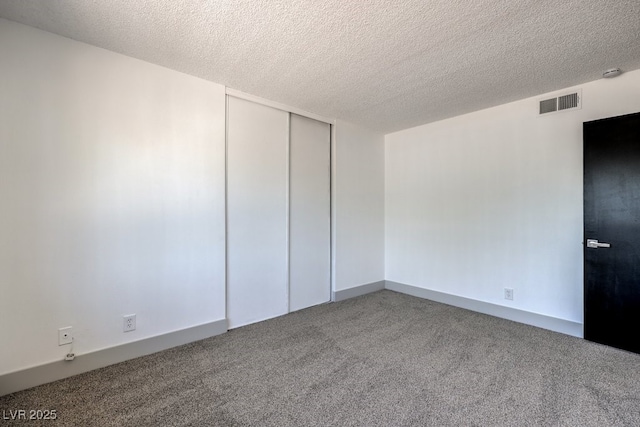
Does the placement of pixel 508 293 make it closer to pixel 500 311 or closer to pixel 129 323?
pixel 500 311

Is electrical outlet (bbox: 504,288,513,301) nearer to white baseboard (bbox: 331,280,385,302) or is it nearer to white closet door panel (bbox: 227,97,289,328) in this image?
white baseboard (bbox: 331,280,385,302)

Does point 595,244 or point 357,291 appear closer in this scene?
point 595,244

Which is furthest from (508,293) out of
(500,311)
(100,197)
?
(100,197)

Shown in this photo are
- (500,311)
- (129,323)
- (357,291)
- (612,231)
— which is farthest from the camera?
(357,291)

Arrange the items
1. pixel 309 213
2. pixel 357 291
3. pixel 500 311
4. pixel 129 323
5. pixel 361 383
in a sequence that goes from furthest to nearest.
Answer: pixel 357 291, pixel 309 213, pixel 500 311, pixel 129 323, pixel 361 383

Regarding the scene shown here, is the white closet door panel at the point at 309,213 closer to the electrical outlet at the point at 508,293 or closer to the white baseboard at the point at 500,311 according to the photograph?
the white baseboard at the point at 500,311

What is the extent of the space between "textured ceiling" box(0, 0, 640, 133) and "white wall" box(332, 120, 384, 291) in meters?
1.23

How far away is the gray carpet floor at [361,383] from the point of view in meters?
1.68

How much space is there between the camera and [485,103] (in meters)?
3.34

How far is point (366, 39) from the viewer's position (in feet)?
6.88

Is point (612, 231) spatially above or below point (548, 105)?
below

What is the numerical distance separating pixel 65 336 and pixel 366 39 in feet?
10.4

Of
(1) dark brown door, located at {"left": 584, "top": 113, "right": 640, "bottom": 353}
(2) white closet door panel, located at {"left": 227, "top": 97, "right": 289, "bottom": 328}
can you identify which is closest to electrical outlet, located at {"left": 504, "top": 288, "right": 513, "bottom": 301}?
(1) dark brown door, located at {"left": 584, "top": 113, "right": 640, "bottom": 353}

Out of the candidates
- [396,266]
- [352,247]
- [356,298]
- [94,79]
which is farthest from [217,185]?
[396,266]
